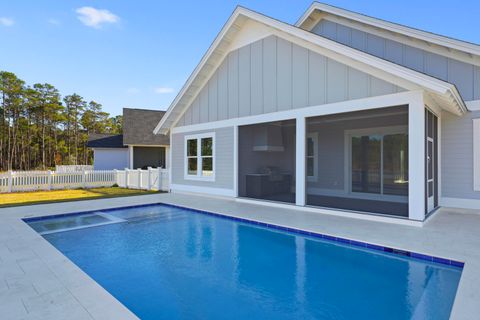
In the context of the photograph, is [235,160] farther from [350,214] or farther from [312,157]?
[350,214]

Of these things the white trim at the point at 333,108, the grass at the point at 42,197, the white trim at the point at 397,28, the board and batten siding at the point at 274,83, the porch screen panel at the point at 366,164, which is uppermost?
the white trim at the point at 397,28

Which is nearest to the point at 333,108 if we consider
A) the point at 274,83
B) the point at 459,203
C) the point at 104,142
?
the point at 274,83

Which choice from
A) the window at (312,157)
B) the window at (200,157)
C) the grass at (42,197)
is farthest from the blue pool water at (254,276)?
the window at (312,157)

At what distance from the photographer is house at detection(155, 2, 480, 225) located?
682cm

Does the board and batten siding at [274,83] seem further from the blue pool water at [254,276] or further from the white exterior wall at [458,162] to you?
the blue pool water at [254,276]

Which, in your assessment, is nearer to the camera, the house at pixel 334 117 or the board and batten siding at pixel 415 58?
the house at pixel 334 117

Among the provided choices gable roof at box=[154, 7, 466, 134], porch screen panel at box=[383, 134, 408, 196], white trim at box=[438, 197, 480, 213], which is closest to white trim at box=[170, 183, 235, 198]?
gable roof at box=[154, 7, 466, 134]

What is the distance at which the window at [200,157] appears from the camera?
11227mm

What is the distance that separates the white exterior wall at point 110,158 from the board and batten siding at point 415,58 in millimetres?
17334

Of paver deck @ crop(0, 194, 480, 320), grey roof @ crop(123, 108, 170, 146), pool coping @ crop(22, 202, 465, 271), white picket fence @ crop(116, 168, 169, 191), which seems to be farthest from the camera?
grey roof @ crop(123, 108, 170, 146)

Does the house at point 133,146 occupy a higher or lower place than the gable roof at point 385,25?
lower

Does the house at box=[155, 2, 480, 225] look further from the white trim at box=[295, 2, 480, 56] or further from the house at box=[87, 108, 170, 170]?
the house at box=[87, 108, 170, 170]

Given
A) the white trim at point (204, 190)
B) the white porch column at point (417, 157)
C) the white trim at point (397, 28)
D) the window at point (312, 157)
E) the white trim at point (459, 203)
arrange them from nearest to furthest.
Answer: the white porch column at point (417, 157)
the white trim at point (397, 28)
the white trim at point (459, 203)
the white trim at point (204, 190)
the window at point (312, 157)

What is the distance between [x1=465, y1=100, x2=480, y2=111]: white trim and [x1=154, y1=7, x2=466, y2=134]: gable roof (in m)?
0.37
